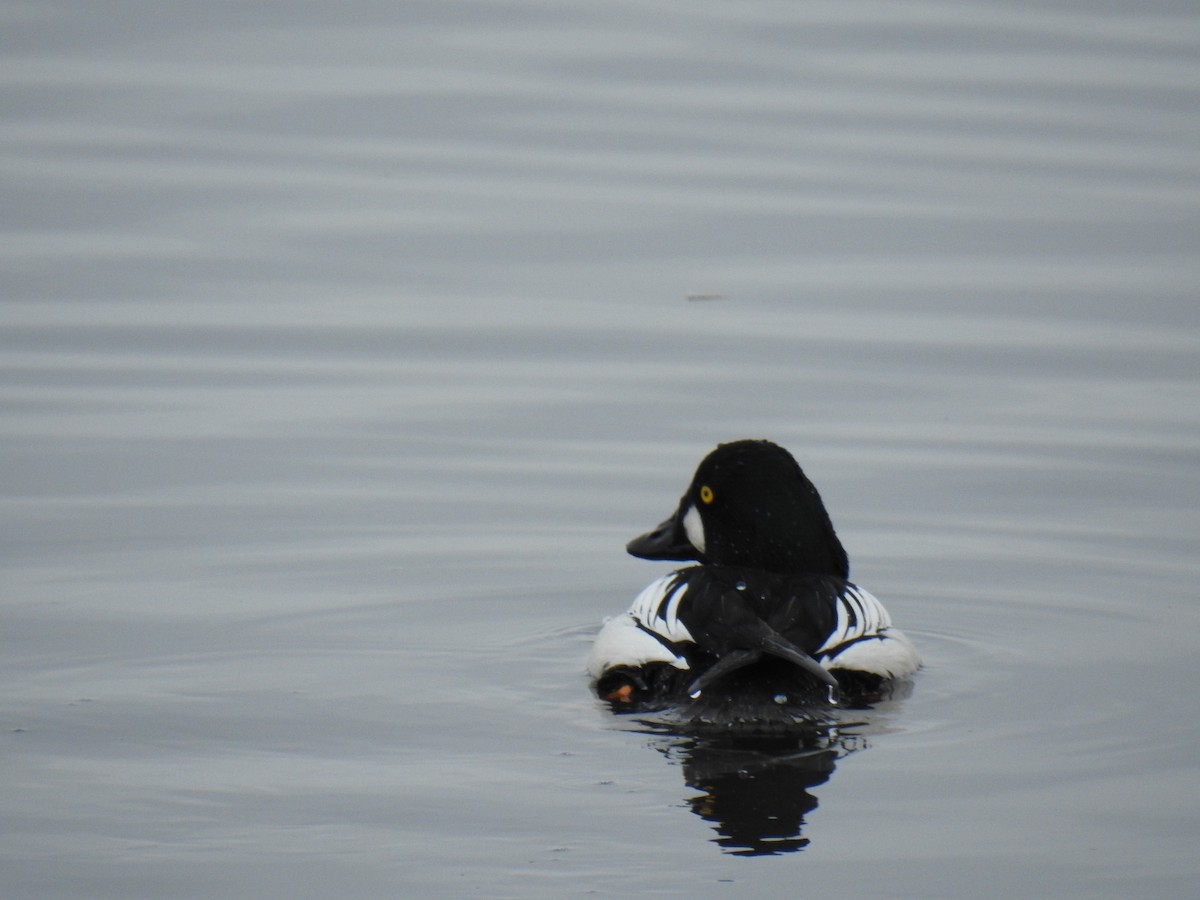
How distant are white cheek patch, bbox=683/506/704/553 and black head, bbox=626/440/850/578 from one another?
0.09 meters

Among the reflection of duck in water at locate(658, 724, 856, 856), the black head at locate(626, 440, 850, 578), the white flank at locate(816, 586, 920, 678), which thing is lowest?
the reflection of duck in water at locate(658, 724, 856, 856)

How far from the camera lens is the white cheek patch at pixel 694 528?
8.16m

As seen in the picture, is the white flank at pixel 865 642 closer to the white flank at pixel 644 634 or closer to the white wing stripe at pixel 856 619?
the white wing stripe at pixel 856 619

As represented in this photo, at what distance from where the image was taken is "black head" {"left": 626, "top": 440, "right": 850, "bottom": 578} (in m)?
7.76

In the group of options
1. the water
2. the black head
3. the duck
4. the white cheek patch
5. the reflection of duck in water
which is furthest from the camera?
the white cheek patch

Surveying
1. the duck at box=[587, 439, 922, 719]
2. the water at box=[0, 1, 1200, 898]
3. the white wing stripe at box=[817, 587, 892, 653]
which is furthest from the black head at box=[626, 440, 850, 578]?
the water at box=[0, 1, 1200, 898]

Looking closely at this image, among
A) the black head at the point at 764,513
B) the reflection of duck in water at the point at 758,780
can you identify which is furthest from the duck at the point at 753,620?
the reflection of duck in water at the point at 758,780

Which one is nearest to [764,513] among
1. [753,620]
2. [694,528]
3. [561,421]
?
[694,528]

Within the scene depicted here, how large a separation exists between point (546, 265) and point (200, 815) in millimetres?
8097

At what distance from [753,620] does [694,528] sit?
1360mm

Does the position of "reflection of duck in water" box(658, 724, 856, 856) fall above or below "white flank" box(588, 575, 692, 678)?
below

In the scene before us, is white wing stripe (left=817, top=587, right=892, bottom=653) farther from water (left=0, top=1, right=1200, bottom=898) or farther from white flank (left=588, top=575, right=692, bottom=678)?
white flank (left=588, top=575, right=692, bottom=678)

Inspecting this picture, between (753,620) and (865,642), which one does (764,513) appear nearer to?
(865,642)

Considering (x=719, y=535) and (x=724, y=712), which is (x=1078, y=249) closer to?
(x=719, y=535)
